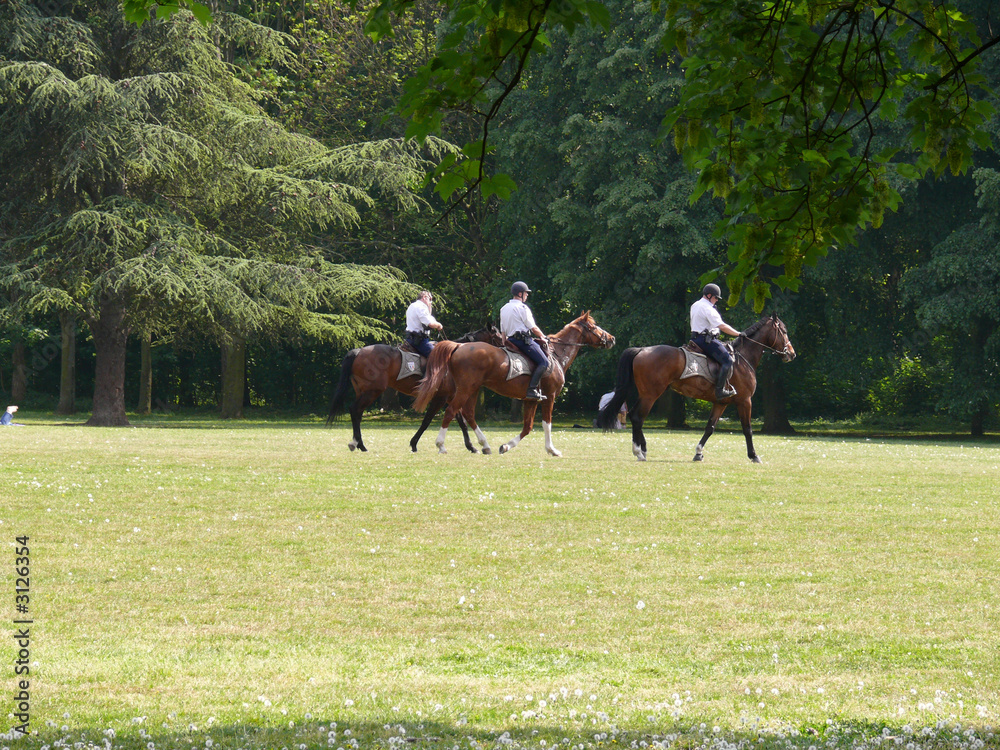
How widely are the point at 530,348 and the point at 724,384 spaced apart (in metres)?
3.56

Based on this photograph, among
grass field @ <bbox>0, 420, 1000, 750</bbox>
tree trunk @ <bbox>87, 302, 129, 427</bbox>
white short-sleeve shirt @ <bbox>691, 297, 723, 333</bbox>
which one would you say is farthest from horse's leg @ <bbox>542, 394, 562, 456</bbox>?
tree trunk @ <bbox>87, 302, 129, 427</bbox>

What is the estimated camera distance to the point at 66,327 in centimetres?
4362

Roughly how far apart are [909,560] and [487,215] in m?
35.1

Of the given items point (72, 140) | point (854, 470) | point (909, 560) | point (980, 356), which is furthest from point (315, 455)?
point (980, 356)

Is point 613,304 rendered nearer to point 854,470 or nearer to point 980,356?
point 980,356

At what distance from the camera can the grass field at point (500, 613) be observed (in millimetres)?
5879

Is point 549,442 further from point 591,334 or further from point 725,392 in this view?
point 725,392

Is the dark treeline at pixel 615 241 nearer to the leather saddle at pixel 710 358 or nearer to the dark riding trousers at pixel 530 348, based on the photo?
the leather saddle at pixel 710 358

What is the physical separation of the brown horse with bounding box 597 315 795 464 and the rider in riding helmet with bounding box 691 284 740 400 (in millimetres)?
239

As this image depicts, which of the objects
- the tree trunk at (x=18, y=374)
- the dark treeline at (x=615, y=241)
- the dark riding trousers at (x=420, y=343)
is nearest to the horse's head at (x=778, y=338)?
the dark riding trousers at (x=420, y=343)

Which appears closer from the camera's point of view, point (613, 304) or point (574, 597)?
point (574, 597)

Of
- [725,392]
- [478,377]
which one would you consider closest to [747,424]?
[725,392]

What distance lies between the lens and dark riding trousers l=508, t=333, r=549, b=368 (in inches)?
851

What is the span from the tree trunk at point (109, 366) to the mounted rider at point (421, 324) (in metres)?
15.0
